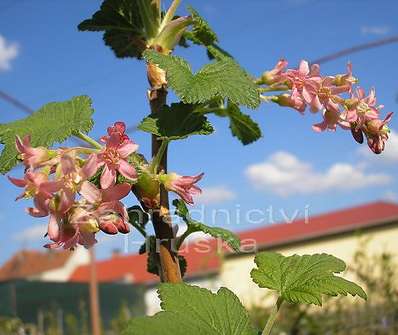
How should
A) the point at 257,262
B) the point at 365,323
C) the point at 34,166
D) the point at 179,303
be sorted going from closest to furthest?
the point at 34,166 → the point at 179,303 → the point at 257,262 → the point at 365,323

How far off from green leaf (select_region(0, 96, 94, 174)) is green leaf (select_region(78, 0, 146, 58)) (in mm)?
303

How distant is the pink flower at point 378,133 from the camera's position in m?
1.09

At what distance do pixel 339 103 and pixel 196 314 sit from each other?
0.46 m

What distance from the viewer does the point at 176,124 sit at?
3.69ft

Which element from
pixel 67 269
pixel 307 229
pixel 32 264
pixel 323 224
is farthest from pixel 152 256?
pixel 67 269

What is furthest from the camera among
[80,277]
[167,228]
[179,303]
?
[80,277]

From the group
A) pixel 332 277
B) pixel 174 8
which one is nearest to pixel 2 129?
pixel 174 8

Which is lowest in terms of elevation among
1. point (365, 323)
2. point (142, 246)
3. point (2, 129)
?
point (365, 323)

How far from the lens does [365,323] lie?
4.59 m

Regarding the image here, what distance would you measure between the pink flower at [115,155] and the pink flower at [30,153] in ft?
0.26

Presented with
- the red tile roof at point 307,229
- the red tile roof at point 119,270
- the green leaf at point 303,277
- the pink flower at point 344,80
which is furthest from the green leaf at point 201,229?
the red tile roof at point 119,270

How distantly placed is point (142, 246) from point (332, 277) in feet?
1.36

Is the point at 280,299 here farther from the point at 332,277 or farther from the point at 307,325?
the point at 307,325

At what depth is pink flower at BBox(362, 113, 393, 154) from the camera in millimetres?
1086
